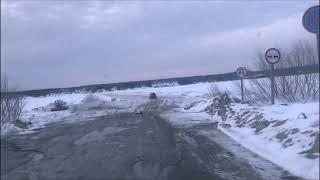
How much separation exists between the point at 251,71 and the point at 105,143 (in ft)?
52.0

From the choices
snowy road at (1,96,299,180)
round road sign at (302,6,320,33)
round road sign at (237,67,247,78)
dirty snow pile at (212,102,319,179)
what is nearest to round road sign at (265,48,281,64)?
dirty snow pile at (212,102,319,179)

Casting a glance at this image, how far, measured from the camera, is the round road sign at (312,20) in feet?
41.0

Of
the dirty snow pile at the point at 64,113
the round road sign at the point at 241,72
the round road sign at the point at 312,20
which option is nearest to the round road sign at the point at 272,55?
the round road sign at the point at 312,20

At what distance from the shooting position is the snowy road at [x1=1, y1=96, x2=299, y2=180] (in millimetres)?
10555

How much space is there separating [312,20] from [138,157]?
558 cm

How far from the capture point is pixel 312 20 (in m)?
12.5

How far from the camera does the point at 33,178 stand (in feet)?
36.0

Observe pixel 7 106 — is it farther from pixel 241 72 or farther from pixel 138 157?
pixel 241 72

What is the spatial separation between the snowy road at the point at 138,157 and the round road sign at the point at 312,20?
3.46 m

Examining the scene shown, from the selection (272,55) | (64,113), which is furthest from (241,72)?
(64,113)

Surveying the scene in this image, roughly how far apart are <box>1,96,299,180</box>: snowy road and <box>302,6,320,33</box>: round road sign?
11.3 feet

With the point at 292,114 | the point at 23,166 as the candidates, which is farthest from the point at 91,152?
the point at 292,114

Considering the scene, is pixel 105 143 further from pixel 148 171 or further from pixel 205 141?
pixel 148 171

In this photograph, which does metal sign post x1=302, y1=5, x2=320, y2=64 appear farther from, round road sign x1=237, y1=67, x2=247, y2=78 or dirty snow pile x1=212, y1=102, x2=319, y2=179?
round road sign x1=237, y1=67, x2=247, y2=78
